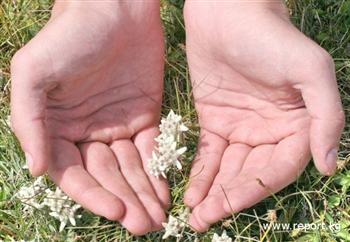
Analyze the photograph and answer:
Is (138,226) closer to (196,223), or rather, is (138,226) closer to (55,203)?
(196,223)

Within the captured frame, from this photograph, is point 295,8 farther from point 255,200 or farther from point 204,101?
point 255,200

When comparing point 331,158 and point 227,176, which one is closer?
Answer: point 331,158

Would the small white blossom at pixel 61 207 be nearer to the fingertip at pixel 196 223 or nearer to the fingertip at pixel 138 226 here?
the fingertip at pixel 138 226

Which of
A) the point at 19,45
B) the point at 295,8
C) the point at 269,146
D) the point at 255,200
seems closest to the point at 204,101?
the point at 269,146

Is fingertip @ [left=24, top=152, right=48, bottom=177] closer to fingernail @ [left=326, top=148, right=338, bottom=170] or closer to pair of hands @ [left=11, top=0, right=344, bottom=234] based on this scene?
pair of hands @ [left=11, top=0, right=344, bottom=234]

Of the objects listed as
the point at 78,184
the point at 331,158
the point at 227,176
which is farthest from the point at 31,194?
the point at 331,158

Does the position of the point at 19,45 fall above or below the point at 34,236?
above
